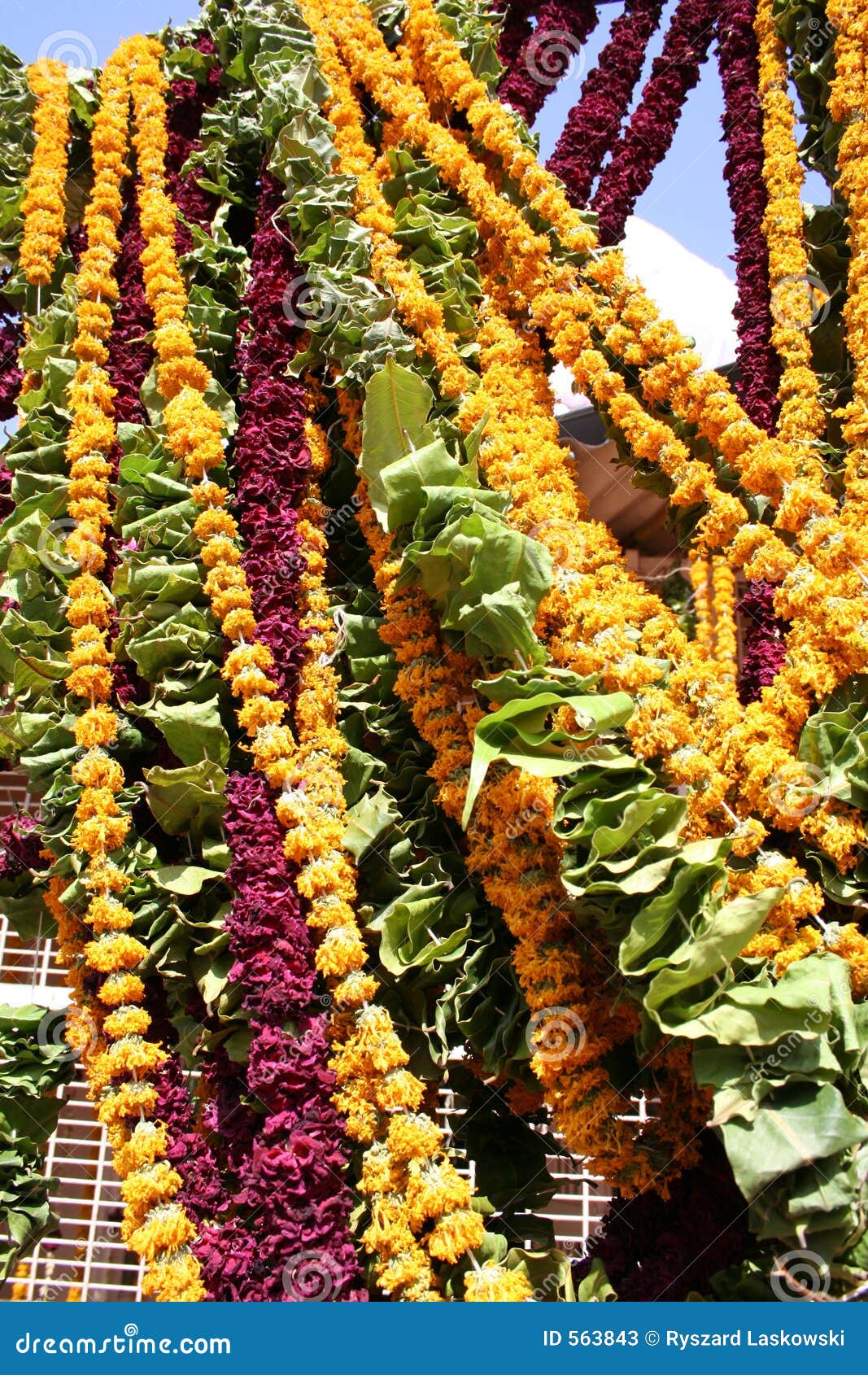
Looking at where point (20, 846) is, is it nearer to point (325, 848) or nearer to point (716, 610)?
point (325, 848)

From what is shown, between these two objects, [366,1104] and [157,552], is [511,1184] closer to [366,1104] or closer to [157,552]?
[366,1104]

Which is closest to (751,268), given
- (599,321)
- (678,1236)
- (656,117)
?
(599,321)

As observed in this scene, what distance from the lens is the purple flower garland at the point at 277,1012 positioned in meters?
2.28

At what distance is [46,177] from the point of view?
407 cm

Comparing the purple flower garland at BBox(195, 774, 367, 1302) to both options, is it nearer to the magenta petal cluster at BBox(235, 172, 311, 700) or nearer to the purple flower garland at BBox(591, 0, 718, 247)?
the magenta petal cluster at BBox(235, 172, 311, 700)

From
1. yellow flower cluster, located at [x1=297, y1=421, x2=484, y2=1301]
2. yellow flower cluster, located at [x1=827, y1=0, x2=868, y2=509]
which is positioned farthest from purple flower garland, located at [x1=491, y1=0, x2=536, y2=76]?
yellow flower cluster, located at [x1=297, y1=421, x2=484, y2=1301]

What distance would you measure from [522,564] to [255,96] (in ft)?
8.91

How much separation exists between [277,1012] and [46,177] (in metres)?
3.43

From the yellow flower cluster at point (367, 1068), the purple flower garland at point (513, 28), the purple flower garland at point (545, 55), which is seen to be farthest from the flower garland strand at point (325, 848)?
the purple flower garland at point (513, 28)

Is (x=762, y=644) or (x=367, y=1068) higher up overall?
(x=762, y=644)

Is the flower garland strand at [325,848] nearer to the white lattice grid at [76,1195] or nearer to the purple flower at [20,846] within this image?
the purple flower at [20,846]

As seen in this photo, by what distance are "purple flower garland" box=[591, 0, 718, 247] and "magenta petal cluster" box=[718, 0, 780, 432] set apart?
0.43 ft

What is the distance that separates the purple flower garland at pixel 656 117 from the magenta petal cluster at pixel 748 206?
130mm

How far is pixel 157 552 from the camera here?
313 cm
